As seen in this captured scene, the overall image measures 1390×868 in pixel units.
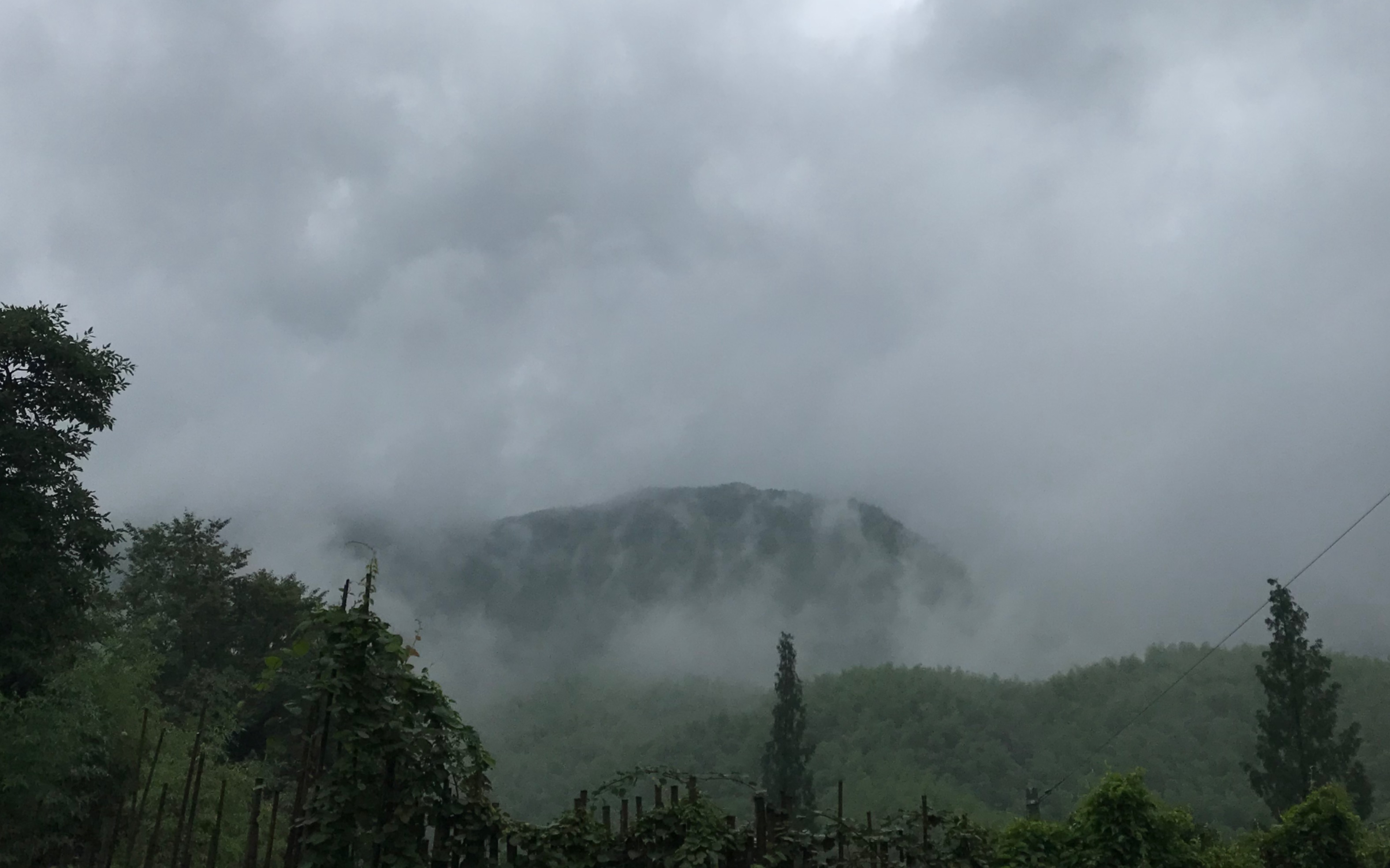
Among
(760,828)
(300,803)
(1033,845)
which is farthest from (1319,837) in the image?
(300,803)

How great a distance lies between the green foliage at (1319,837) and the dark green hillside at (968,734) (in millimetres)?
52872

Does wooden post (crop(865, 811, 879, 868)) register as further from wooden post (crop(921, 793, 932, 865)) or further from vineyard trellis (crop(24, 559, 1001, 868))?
wooden post (crop(921, 793, 932, 865))

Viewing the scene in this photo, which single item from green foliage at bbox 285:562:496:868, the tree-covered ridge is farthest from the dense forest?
the tree-covered ridge

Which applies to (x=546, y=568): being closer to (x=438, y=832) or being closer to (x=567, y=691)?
(x=567, y=691)

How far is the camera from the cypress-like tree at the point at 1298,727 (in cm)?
3553

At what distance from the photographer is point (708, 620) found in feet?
445

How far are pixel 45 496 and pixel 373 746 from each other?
18444mm

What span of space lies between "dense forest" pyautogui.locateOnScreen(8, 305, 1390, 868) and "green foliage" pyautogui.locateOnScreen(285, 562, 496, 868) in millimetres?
13

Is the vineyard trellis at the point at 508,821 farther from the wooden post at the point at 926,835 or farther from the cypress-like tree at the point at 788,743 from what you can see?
the cypress-like tree at the point at 788,743

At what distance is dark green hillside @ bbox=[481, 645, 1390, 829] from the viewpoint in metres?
67.6

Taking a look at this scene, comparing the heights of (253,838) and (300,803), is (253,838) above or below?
below

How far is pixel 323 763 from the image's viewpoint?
5594 millimetres

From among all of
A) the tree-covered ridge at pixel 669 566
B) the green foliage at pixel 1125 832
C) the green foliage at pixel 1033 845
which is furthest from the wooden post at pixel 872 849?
the tree-covered ridge at pixel 669 566

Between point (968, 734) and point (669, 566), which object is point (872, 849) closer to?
point (968, 734)
